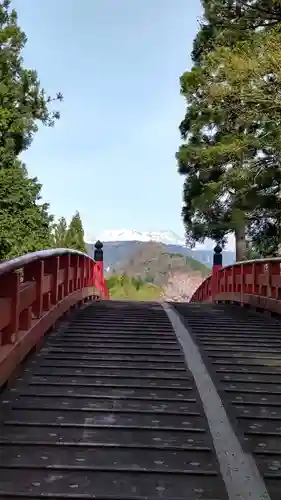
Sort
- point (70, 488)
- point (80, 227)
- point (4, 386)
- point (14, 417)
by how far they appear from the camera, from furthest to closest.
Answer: point (80, 227)
point (4, 386)
point (14, 417)
point (70, 488)

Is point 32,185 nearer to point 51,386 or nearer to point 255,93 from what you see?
point 255,93

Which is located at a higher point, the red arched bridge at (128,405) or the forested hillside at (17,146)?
the forested hillside at (17,146)

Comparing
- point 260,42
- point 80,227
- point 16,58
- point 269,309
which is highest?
point 16,58

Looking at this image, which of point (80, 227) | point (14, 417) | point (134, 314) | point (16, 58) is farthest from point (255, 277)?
point (80, 227)

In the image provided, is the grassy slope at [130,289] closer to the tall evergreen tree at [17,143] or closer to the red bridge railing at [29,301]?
the tall evergreen tree at [17,143]

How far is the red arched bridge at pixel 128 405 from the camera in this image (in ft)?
9.43

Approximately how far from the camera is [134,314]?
8922 millimetres

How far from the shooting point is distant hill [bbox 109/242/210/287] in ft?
140

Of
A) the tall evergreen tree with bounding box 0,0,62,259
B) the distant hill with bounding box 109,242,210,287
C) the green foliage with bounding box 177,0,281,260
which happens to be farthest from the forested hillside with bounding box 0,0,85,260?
the distant hill with bounding box 109,242,210,287

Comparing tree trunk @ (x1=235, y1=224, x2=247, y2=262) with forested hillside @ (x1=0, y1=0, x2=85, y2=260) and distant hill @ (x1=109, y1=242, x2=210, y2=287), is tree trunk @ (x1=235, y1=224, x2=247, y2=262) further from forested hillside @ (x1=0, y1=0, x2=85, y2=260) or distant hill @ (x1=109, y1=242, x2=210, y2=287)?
distant hill @ (x1=109, y1=242, x2=210, y2=287)

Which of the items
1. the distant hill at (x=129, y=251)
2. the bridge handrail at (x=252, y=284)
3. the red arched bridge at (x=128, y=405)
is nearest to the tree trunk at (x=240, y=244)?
the bridge handrail at (x=252, y=284)

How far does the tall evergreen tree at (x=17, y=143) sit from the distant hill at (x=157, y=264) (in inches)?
801

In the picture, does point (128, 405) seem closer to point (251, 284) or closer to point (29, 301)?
point (29, 301)

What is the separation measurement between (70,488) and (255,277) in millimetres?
7686
